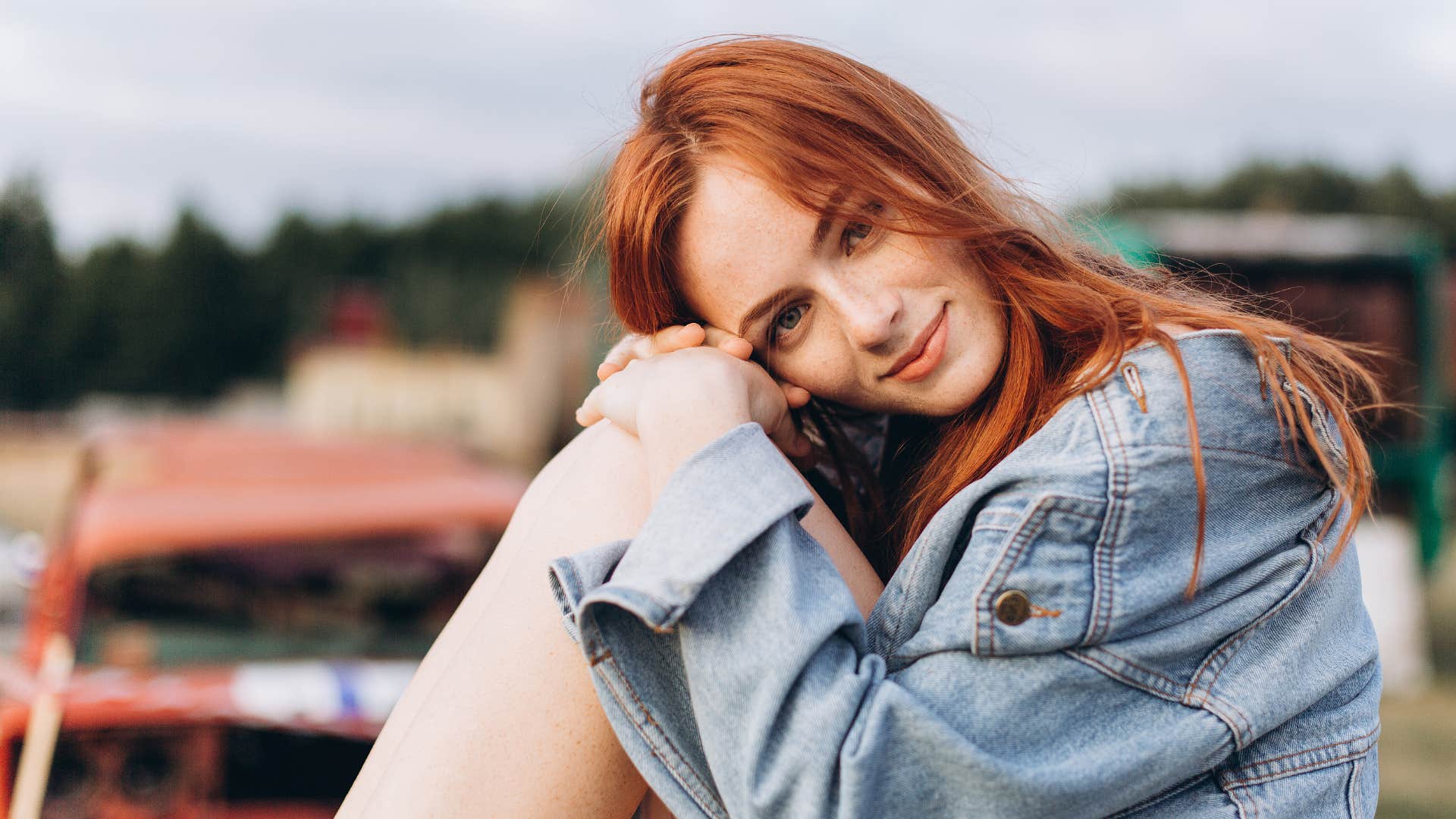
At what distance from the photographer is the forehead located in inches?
54.4

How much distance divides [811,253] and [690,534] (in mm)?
453

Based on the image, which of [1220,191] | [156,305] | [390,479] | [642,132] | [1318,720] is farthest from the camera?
[156,305]

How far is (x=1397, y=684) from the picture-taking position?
24.8 ft

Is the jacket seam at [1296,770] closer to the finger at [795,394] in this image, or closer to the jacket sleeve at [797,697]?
the jacket sleeve at [797,697]

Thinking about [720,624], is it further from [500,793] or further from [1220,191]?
[1220,191]

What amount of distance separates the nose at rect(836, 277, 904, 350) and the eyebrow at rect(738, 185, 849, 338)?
6 cm

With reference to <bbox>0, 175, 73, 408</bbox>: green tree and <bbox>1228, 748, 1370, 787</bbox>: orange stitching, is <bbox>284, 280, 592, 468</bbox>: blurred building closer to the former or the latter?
<bbox>0, 175, 73, 408</bbox>: green tree

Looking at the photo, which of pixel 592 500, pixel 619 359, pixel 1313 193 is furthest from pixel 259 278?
pixel 592 500

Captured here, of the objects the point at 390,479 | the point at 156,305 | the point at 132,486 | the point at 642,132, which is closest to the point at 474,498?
the point at 390,479

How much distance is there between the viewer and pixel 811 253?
1.39 meters

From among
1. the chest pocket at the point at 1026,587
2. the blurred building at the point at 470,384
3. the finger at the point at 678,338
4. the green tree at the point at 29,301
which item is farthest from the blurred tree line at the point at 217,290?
the chest pocket at the point at 1026,587

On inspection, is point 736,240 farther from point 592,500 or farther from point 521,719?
point 521,719

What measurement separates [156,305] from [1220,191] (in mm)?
45868

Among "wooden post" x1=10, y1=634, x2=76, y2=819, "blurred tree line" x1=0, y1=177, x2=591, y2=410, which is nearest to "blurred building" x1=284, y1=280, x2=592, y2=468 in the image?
"blurred tree line" x1=0, y1=177, x2=591, y2=410
